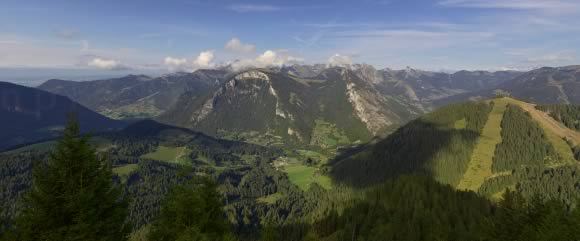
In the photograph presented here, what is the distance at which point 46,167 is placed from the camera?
28.6 m

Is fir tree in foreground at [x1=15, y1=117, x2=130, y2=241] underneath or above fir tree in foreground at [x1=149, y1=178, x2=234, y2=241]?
above

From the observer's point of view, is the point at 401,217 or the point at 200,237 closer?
the point at 200,237

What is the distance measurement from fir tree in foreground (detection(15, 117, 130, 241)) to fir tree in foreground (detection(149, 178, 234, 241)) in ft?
17.5

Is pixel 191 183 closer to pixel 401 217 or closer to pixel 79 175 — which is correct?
pixel 79 175

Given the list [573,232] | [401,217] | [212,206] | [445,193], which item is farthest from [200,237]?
[445,193]

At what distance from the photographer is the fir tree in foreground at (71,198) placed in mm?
26500

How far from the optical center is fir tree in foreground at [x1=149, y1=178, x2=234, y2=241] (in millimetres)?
34344

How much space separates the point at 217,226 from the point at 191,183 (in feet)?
17.5

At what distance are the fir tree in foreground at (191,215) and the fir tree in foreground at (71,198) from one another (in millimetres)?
5336

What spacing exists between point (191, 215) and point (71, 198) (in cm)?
1157

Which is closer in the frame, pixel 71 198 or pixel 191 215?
pixel 71 198

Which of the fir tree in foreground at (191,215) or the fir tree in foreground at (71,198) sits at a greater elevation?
the fir tree in foreground at (71,198)

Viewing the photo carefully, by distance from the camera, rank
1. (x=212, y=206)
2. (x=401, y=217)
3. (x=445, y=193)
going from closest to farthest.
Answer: (x=212, y=206)
(x=401, y=217)
(x=445, y=193)

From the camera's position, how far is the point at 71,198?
27.1 m
